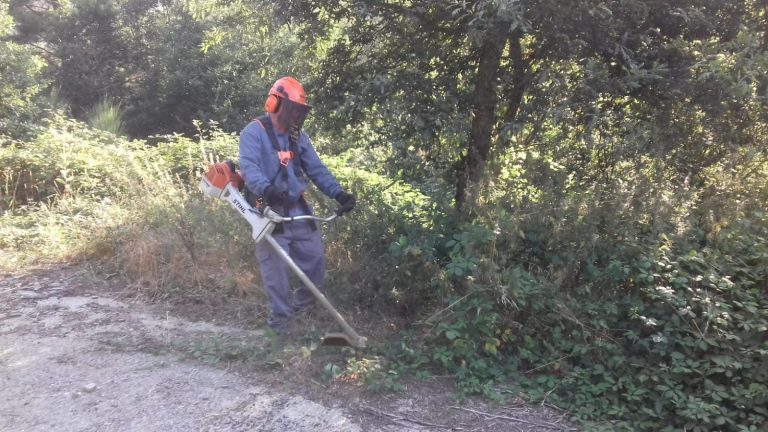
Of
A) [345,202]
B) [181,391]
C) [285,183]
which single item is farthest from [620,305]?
[181,391]

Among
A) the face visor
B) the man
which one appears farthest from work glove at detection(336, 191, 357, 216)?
the face visor

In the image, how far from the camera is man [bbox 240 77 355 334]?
168 inches

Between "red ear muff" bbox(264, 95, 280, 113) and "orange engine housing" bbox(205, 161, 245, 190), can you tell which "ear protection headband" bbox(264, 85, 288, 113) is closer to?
"red ear muff" bbox(264, 95, 280, 113)

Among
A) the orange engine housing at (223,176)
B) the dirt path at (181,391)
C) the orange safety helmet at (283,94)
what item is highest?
the orange safety helmet at (283,94)

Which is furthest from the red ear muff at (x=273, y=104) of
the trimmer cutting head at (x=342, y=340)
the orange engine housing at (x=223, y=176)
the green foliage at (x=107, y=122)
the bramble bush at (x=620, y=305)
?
the green foliage at (x=107, y=122)

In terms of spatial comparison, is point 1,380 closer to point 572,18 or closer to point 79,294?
point 79,294

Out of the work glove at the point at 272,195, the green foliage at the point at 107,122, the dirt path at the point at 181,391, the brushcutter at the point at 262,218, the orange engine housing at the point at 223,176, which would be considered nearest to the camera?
the dirt path at the point at 181,391

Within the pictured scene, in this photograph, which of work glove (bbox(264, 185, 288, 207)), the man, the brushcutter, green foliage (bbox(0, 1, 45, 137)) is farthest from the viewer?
green foliage (bbox(0, 1, 45, 137))

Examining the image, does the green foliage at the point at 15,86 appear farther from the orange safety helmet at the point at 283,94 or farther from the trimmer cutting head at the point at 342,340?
the trimmer cutting head at the point at 342,340

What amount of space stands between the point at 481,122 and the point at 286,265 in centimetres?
205

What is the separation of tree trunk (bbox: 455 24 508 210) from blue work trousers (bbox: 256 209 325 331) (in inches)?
47.7

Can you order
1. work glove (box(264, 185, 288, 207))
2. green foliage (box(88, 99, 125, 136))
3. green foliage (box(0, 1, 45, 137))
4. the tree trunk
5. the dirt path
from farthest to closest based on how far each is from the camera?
1. green foliage (box(88, 99, 125, 136))
2. green foliage (box(0, 1, 45, 137))
3. the tree trunk
4. work glove (box(264, 185, 288, 207))
5. the dirt path

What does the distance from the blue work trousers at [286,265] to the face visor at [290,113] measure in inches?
26.9

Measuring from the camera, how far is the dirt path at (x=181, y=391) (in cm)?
348
